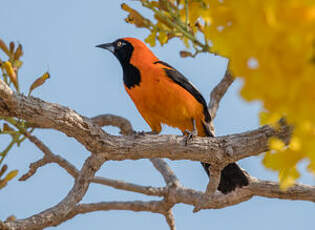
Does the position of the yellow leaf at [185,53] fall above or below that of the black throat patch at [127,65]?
below

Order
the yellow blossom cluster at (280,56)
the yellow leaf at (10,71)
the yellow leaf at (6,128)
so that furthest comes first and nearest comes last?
the yellow leaf at (6,128) → the yellow leaf at (10,71) → the yellow blossom cluster at (280,56)

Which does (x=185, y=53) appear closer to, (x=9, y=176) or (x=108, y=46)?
(x=9, y=176)

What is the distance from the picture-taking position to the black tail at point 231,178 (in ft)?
14.6

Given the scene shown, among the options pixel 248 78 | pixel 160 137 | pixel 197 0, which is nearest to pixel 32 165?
pixel 160 137

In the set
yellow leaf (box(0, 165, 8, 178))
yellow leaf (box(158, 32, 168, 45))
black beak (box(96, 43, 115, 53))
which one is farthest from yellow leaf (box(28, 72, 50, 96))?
black beak (box(96, 43, 115, 53))

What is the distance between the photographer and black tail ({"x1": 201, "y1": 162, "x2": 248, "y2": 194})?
14.6 feet

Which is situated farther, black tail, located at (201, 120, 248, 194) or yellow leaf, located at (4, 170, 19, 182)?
black tail, located at (201, 120, 248, 194)

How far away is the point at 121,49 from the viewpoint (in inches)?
195

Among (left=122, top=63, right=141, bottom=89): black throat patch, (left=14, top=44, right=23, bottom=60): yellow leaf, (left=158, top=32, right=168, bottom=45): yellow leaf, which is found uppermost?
(left=122, top=63, right=141, bottom=89): black throat patch

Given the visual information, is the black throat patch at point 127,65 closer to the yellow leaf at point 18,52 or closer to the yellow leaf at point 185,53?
the yellow leaf at point 18,52

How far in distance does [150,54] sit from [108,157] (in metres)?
1.72

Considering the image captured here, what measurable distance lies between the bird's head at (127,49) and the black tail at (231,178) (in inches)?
43.0

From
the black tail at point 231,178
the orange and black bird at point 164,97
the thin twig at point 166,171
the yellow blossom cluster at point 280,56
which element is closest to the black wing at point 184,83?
the orange and black bird at point 164,97

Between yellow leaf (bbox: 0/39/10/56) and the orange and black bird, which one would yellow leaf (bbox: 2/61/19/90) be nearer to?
yellow leaf (bbox: 0/39/10/56)
